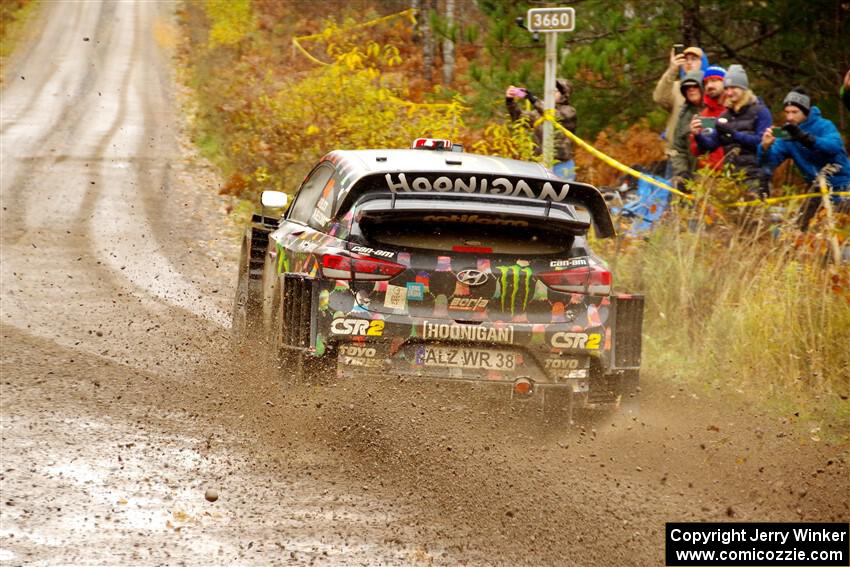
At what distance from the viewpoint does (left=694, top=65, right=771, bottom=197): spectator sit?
37.7 feet

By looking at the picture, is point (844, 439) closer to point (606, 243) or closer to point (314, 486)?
point (314, 486)

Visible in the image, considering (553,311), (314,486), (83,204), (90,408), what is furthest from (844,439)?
(83,204)

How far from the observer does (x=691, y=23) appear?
1557cm

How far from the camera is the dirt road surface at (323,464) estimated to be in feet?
18.3

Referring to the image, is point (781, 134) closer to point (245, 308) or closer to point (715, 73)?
point (715, 73)

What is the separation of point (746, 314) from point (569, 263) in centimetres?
276

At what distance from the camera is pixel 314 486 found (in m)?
6.43

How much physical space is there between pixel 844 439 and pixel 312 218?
12.0ft

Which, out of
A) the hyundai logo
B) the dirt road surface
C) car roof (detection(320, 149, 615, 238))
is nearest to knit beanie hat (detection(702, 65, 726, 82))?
the dirt road surface

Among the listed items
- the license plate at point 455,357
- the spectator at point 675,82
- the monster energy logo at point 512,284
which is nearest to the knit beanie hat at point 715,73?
the spectator at point 675,82

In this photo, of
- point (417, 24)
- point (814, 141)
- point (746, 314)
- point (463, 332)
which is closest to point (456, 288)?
point (463, 332)

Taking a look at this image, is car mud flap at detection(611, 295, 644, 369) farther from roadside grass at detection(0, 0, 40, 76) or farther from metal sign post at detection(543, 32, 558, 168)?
roadside grass at detection(0, 0, 40, 76)

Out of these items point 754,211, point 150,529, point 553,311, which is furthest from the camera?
point 754,211

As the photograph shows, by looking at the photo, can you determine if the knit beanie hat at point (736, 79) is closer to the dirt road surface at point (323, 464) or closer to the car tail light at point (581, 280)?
the dirt road surface at point (323, 464)
